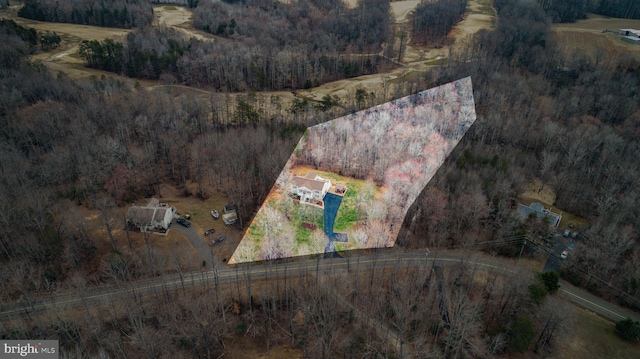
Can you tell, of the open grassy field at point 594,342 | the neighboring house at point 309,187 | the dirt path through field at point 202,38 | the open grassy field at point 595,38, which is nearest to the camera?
the open grassy field at point 594,342

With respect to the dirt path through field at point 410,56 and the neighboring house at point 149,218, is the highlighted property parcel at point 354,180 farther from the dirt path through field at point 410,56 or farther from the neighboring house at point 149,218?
the dirt path through field at point 410,56

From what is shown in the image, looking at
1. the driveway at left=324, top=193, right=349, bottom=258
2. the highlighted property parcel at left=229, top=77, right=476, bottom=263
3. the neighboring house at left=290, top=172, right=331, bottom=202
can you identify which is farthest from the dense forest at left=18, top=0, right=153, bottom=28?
the driveway at left=324, top=193, right=349, bottom=258

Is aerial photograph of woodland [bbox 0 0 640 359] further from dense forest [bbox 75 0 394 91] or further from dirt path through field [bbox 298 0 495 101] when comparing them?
dirt path through field [bbox 298 0 495 101]

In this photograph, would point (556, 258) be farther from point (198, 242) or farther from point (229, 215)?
point (198, 242)

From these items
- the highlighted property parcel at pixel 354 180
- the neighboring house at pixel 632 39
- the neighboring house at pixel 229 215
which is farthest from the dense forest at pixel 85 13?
the neighboring house at pixel 632 39

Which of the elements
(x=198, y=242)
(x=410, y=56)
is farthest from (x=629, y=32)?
A: (x=198, y=242)
